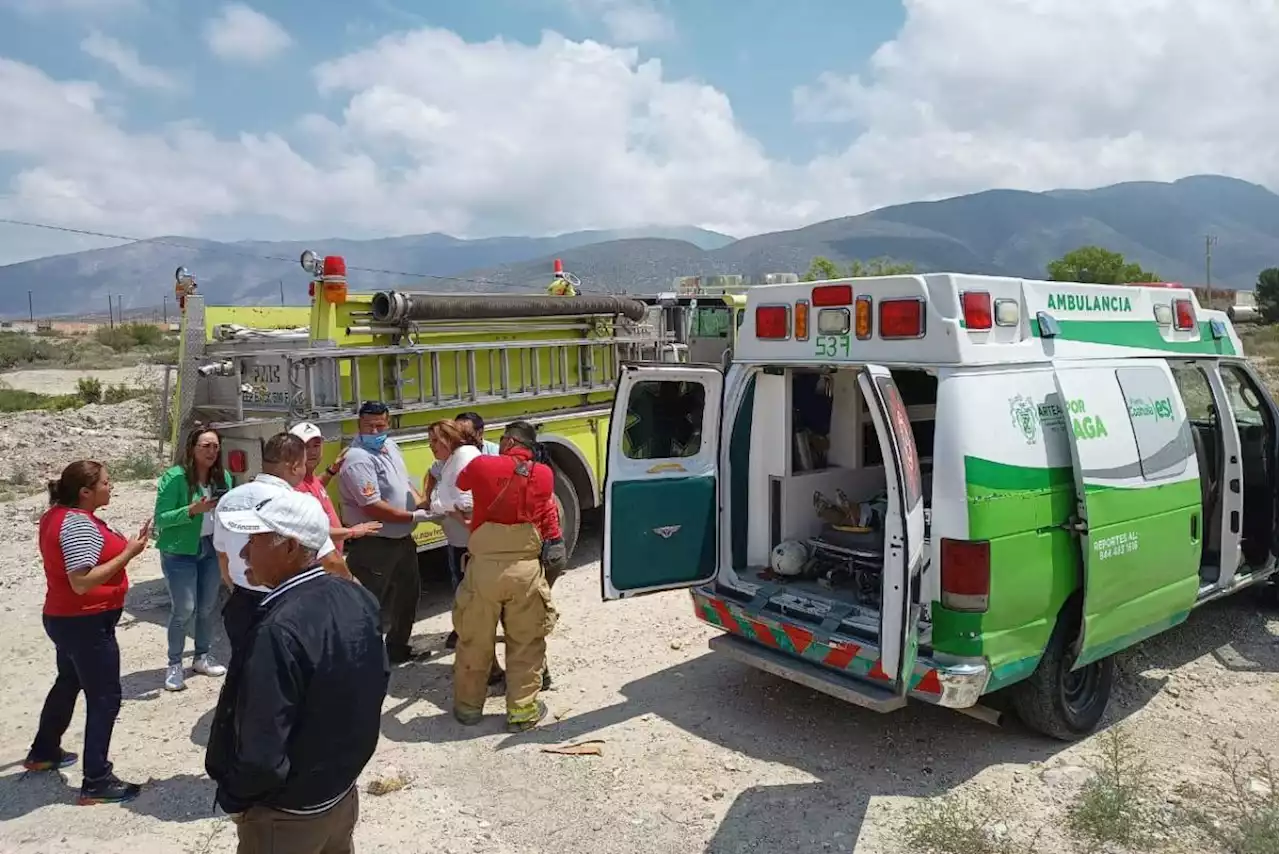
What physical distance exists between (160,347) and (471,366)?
47.7 meters

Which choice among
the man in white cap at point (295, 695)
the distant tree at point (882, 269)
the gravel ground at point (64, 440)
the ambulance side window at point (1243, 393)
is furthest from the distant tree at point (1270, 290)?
the man in white cap at point (295, 695)

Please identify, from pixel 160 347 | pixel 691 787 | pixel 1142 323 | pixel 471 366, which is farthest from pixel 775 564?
pixel 160 347

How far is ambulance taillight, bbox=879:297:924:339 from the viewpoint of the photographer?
4523 mm

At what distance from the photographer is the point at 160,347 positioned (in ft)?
160

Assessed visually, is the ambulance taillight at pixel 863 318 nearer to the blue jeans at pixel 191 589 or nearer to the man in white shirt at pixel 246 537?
the man in white shirt at pixel 246 537

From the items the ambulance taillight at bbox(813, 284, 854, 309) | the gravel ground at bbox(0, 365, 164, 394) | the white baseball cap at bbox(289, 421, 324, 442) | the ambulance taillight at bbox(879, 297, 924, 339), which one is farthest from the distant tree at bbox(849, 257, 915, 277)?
the white baseball cap at bbox(289, 421, 324, 442)

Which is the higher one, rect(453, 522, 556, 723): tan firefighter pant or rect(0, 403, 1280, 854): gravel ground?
rect(453, 522, 556, 723): tan firefighter pant

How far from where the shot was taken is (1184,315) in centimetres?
586

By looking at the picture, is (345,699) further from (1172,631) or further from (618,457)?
(1172,631)

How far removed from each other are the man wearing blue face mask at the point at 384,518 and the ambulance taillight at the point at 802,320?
8.79 ft

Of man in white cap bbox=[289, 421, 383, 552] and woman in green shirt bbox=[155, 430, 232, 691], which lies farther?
woman in green shirt bbox=[155, 430, 232, 691]

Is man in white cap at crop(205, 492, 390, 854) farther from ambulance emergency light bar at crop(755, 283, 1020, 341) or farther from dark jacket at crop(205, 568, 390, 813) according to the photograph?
ambulance emergency light bar at crop(755, 283, 1020, 341)

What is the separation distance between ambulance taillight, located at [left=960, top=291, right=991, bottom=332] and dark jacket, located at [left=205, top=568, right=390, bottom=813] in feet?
10.1

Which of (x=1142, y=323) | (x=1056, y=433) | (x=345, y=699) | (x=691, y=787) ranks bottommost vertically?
(x=691, y=787)
